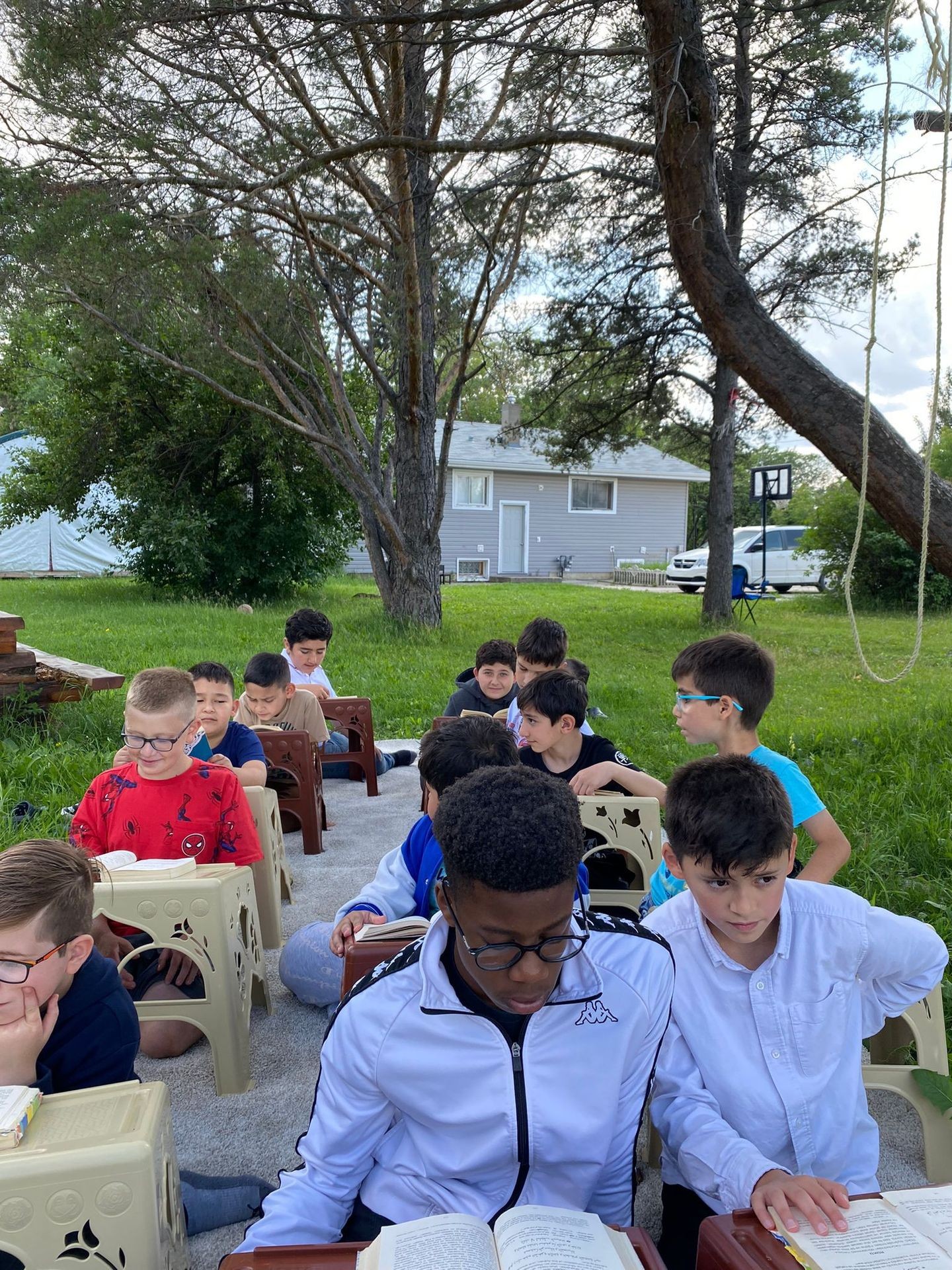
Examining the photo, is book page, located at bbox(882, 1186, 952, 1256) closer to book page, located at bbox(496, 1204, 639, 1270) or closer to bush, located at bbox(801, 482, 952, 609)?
book page, located at bbox(496, 1204, 639, 1270)

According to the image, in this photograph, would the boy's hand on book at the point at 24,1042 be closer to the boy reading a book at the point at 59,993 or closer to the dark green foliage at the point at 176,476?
the boy reading a book at the point at 59,993

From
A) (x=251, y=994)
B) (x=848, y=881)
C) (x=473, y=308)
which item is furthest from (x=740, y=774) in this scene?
(x=473, y=308)

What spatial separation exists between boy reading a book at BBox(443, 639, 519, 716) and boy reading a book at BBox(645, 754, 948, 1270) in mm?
3066

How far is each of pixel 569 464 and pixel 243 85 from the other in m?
10.0

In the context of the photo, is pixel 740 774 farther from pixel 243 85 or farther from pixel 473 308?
pixel 473 308

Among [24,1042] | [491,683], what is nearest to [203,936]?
[24,1042]

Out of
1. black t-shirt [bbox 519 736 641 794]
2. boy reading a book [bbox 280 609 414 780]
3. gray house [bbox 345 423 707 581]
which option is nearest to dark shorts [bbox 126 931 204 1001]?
black t-shirt [bbox 519 736 641 794]

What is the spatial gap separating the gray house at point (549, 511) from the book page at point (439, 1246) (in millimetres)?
25197

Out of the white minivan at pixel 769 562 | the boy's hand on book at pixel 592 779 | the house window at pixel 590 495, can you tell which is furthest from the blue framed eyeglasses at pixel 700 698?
the house window at pixel 590 495

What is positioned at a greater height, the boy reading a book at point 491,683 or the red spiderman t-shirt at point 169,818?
the boy reading a book at point 491,683

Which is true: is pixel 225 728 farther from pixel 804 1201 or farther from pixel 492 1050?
pixel 804 1201

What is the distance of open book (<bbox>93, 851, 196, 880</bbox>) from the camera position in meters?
2.57

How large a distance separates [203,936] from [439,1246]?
5.21ft

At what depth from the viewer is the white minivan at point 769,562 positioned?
23.7m
